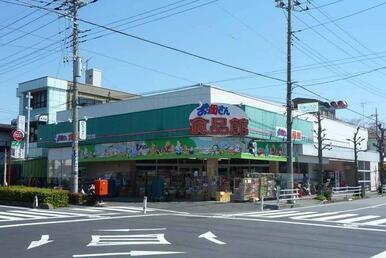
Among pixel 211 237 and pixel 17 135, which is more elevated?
pixel 17 135

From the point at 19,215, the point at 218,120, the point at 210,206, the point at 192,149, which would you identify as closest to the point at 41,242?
the point at 19,215

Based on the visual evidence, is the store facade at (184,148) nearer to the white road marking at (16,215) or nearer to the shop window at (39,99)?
the white road marking at (16,215)

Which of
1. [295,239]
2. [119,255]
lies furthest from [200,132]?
[119,255]

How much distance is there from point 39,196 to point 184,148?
9.71 m

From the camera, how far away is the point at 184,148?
109 feet

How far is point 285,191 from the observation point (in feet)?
108

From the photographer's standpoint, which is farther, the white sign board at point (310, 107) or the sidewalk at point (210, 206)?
the white sign board at point (310, 107)

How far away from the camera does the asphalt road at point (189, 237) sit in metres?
12.3

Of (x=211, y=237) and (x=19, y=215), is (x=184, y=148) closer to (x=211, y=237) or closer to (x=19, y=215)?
(x=19, y=215)

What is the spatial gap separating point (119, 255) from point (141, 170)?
2696 centimetres

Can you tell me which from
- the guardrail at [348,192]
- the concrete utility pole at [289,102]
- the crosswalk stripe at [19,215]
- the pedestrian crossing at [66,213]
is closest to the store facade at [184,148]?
the concrete utility pole at [289,102]

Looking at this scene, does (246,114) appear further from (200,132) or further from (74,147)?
(74,147)

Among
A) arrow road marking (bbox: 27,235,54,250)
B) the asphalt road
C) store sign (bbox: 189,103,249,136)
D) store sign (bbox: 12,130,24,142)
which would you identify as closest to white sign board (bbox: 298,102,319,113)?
store sign (bbox: 189,103,249,136)

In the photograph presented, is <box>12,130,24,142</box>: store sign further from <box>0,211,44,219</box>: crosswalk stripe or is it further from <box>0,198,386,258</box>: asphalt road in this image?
<box>0,198,386,258</box>: asphalt road
